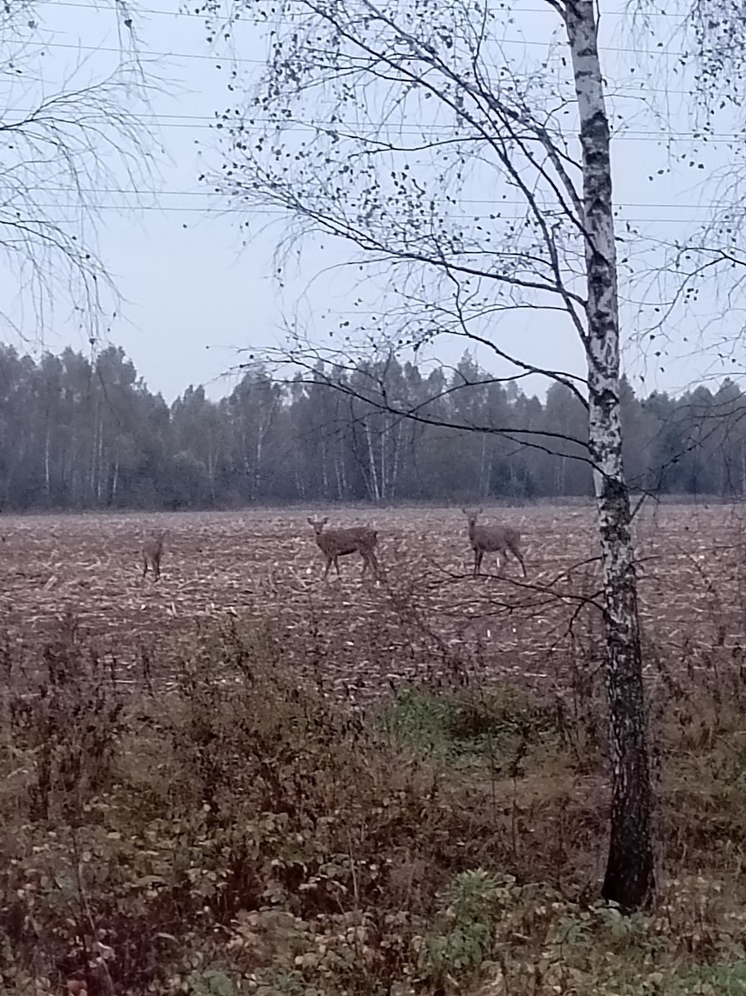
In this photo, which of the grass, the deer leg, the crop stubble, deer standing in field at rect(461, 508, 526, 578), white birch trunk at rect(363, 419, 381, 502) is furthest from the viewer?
deer standing in field at rect(461, 508, 526, 578)

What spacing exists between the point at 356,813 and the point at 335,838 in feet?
1.06

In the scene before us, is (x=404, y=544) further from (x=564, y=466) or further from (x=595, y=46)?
(x=595, y=46)

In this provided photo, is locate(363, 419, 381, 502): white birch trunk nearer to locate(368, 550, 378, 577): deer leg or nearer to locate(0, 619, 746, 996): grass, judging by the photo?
locate(0, 619, 746, 996): grass

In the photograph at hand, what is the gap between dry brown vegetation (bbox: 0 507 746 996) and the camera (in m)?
5.03

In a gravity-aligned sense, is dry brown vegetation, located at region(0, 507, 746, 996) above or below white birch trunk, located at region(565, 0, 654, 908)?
below

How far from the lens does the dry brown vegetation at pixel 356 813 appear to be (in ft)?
16.5

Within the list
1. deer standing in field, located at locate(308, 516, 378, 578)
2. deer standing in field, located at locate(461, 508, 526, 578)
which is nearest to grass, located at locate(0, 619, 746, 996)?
deer standing in field, located at locate(461, 508, 526, 578)

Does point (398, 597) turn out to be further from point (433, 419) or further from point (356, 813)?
point (433, 419)

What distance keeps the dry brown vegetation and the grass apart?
0.05ft

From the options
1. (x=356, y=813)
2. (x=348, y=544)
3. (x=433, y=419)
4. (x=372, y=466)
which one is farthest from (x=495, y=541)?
(x=433, y=419)

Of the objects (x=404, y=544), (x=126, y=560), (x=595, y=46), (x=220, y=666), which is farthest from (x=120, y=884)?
(x=404, y=544)

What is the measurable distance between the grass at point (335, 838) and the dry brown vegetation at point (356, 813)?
0.05 feet

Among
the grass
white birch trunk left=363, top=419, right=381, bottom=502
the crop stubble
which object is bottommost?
the grass

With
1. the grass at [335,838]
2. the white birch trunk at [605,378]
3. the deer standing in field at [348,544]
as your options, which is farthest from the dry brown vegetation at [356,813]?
the deer standing in field at [348,544]
